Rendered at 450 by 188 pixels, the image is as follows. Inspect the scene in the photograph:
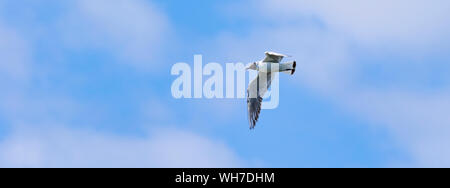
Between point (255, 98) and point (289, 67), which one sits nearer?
point (289, 67)

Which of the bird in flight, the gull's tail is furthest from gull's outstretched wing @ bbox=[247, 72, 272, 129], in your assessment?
the gull's tail

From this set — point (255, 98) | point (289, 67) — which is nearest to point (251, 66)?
point (289, 67)

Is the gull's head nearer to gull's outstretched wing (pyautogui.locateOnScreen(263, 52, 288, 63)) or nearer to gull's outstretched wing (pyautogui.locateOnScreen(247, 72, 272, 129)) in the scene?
gull's outstretched wing (pyautogui.locateOnScreen(263, 52, 288, 63))

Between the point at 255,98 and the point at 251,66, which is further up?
the point at 251,66

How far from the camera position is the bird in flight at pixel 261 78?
1789 inches

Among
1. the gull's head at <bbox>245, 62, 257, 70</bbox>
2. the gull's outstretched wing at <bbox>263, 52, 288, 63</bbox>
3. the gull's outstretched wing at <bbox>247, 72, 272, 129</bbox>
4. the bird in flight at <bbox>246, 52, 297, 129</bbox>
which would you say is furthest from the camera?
the gull's outstretched wing at <bbox>247, 72, 272, 129</bbox>

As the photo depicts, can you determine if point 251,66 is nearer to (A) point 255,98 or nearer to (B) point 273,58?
(B) point 273,58

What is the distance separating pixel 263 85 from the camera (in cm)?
4781

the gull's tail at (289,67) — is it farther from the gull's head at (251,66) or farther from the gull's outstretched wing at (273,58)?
the gull's head at (251,66)

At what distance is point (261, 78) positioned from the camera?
155 feet

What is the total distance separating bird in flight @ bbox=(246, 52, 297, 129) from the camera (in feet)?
149
